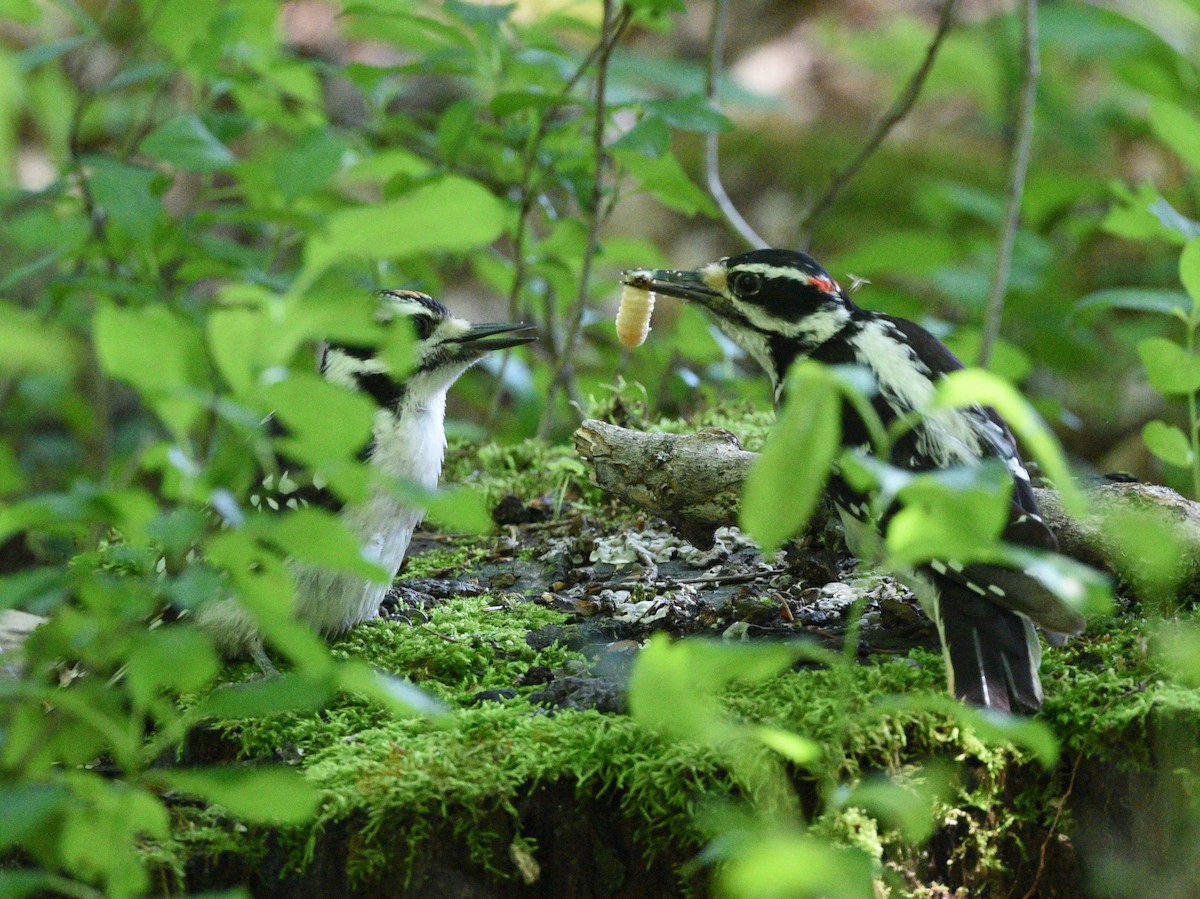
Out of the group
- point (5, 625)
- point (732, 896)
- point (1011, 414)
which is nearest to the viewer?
point (1011, 414)

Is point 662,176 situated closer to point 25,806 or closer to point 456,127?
point 456,127

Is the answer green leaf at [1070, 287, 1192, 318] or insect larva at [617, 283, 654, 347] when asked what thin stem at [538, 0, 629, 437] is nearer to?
insect larva at [617, 283, 654, 347]

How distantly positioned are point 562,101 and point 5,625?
2.43m

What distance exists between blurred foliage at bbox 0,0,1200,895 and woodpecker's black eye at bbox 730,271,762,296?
0.55 meters

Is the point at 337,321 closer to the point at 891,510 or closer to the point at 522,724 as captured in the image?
the point at 522,724

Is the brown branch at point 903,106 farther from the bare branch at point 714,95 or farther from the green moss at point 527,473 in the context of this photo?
the green moss at point 527,473

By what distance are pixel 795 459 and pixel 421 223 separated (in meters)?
0.56

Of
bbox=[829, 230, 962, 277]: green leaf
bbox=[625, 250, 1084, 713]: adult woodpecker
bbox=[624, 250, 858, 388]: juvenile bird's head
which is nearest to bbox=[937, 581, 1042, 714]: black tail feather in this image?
bbox=[625, 250, 1084, 713]: adult woodpecker

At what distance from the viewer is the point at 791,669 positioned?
2846 mm

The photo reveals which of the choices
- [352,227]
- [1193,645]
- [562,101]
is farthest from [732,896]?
[562,101]

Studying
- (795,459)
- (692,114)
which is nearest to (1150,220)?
(692,114)

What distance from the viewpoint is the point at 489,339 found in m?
3.86

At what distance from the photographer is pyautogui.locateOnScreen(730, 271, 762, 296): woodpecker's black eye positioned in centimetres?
360

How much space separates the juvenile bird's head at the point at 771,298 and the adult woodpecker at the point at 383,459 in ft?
1.75
